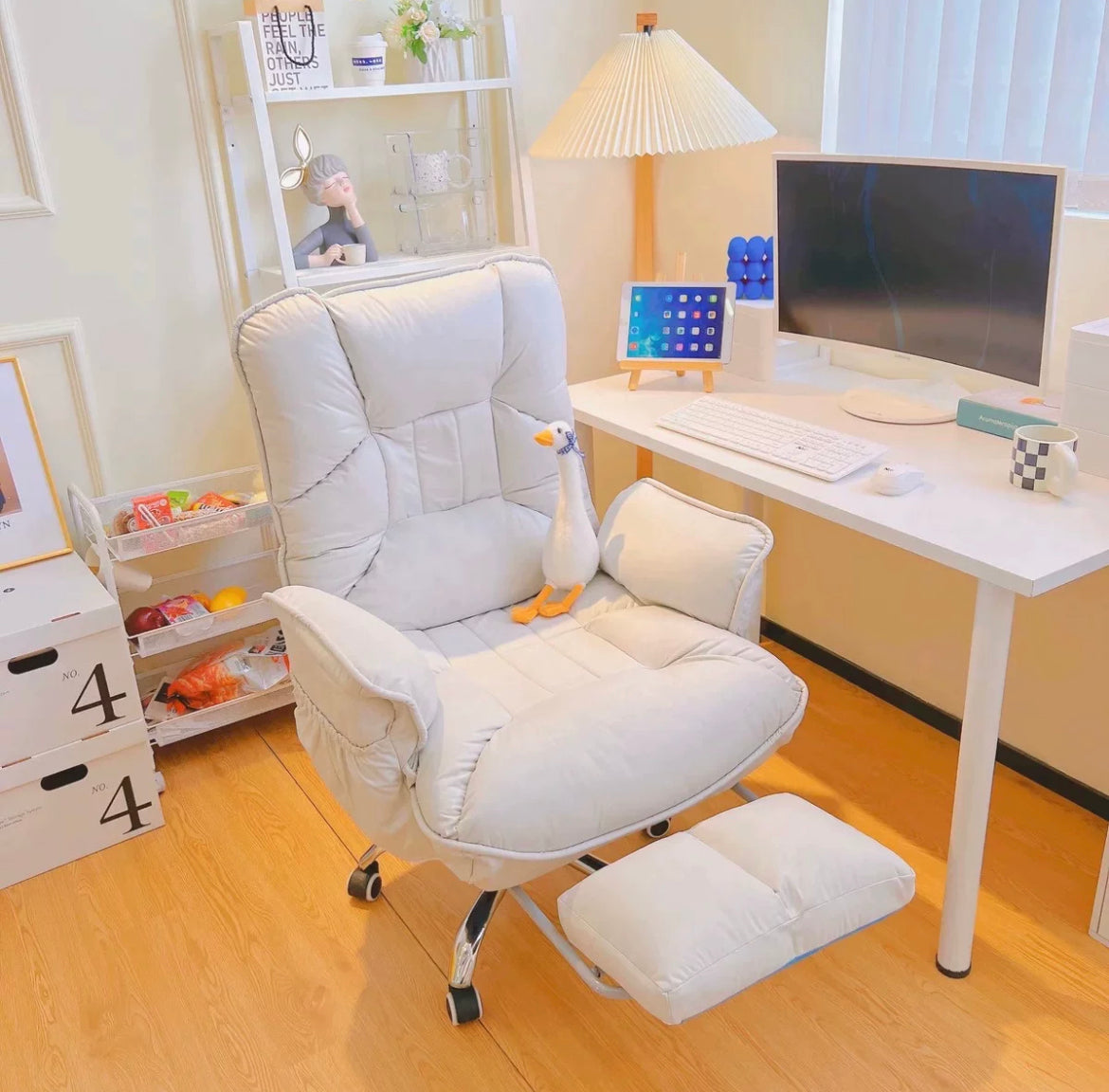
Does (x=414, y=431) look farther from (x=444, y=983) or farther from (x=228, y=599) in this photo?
(x=444, y=983)

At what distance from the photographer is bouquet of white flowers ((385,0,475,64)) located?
223 cm

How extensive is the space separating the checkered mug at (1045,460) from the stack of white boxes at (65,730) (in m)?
1.55

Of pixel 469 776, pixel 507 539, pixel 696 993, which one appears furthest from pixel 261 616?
pixel 696 993

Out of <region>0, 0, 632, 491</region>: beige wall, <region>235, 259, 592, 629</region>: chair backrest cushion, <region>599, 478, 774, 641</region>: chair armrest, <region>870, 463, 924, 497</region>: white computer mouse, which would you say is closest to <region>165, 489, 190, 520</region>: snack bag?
<region>0, 0, 632, 491</region>: beige wall

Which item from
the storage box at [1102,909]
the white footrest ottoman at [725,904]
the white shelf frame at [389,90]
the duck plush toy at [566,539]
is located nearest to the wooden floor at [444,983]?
the storage box at [1102,909]

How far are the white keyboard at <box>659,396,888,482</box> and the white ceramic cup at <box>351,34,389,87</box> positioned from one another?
91cm

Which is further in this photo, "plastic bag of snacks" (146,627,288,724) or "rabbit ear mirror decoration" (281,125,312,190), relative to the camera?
"plastic bag of snacks" (146,627,288,724)

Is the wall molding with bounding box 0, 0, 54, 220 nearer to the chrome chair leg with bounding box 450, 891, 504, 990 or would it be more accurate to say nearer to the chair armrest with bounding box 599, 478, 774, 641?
the chair armrest with bounding box 599, 478, 774, 641

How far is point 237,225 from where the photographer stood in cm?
229

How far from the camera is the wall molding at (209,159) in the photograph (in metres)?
2.16

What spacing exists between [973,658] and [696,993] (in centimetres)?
59

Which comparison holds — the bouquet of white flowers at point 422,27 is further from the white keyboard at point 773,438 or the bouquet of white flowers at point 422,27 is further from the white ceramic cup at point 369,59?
the white keyboard at point 773,438

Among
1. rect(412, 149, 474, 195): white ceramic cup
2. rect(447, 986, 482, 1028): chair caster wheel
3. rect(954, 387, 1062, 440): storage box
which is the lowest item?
rect(447, 986, 482, 1028): chair caster wheel

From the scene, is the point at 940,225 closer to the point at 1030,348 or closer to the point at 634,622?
the point at 1030,348
